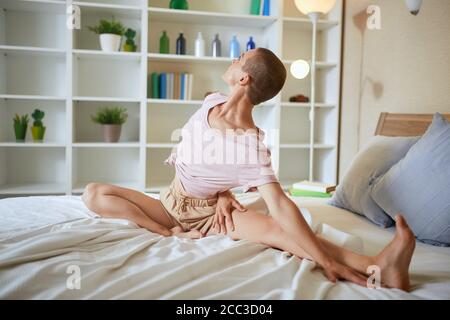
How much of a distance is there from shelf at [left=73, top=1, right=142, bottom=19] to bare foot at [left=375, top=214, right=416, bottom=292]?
2711mm

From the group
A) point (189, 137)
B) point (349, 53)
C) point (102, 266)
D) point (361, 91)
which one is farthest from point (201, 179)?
point (349, 53)

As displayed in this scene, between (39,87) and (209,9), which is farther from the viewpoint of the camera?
(209,9)

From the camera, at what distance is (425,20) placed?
2312mm

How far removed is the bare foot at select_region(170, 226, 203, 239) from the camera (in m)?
1.43

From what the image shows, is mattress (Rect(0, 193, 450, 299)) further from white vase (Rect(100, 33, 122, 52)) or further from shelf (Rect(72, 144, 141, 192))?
shelf (Rect(72, 144, 141, 192))

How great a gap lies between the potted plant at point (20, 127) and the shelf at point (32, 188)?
37 cm

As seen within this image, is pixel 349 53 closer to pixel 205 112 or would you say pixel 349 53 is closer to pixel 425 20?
pixel 425 20

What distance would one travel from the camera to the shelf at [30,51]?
309 cm

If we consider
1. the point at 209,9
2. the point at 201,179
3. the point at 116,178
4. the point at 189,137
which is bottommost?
the point at 116,178

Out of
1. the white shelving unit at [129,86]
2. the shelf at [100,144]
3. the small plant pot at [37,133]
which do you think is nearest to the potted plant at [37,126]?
the small plant pot at [37,133]

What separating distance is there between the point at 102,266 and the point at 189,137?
2.04ft

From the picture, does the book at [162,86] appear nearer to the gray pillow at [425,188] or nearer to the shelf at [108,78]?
the shelf at [108,78]

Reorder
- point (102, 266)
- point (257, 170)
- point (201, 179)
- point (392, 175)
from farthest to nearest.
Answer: point (392, 175) → point (201, 179) → point (257, 170) → point (102, 266)

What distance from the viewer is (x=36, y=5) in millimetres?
3191
